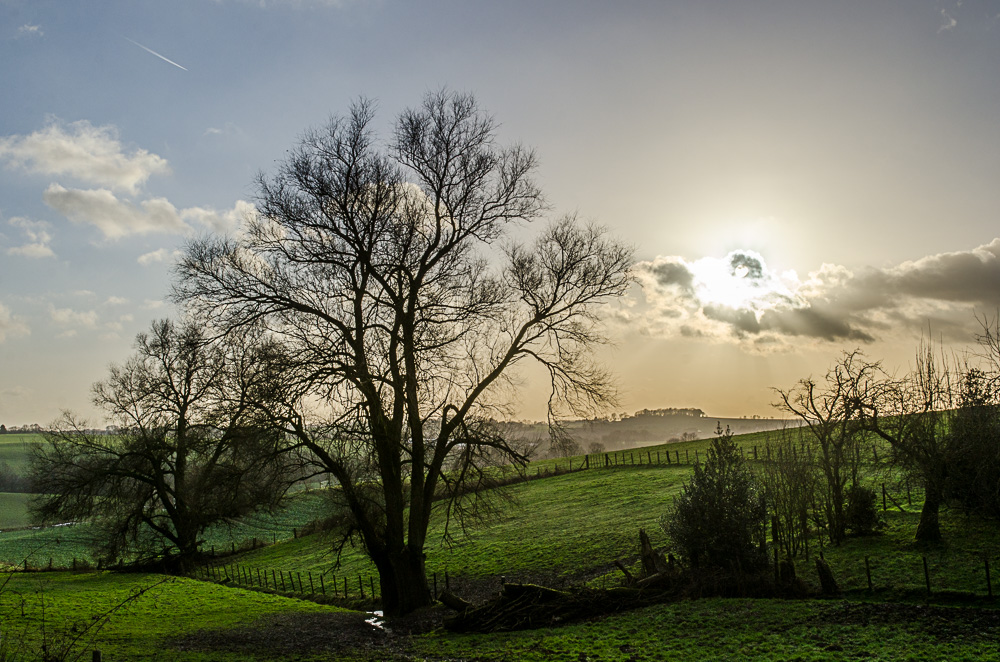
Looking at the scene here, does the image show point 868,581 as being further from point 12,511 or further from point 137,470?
point 12,511

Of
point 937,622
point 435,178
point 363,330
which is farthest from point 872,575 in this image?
point 435,178

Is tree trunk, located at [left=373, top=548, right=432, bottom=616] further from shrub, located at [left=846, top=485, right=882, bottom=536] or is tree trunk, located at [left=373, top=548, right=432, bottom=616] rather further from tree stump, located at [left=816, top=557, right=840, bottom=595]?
shrub, located at [left=846, top=485, right=882, bottom=536]

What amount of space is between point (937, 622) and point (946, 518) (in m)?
11.8

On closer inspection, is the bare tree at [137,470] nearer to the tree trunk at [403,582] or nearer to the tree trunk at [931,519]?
the tree trunk at [403,582]

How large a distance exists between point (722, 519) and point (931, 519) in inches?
302

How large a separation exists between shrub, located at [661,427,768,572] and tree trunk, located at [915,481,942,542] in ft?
18.3

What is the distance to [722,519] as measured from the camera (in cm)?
1870

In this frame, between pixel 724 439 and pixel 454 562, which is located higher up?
pixel 724 439

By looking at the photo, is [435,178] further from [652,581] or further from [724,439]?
[652,581]

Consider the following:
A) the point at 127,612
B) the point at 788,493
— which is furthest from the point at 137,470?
the point at 788,493

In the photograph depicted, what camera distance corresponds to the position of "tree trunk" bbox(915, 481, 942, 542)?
2053 cm

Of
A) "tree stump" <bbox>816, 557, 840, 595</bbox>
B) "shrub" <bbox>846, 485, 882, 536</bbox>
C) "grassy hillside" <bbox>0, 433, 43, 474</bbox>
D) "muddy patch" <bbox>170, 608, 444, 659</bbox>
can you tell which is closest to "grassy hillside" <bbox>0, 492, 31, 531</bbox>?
"grassy hillside" <bbox>0, 433, 43, 474</bbox>

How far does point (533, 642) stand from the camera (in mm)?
15008

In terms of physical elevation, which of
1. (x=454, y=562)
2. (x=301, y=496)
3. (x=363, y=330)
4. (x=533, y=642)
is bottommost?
(x=454, y=562)
